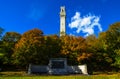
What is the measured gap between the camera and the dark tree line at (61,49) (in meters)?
55.7

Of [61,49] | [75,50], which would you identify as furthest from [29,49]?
[75,50]

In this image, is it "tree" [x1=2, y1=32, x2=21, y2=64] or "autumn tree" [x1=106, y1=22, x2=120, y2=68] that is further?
"tree" [x1=2, y1=32, x2=21, y2=64]

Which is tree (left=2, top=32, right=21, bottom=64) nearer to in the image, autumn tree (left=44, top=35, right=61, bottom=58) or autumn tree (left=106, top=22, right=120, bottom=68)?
autumn tree (left=44, top=35, right=61, bottom=58)

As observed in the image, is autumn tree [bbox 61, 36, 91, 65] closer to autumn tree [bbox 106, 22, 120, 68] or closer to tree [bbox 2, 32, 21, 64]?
autumn tree [bbox 106, 22, 120, 68]

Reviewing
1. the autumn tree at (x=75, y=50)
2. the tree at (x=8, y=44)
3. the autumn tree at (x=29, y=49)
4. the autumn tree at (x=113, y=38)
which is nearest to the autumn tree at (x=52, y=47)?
the autumn tree at (x=75, y=50)

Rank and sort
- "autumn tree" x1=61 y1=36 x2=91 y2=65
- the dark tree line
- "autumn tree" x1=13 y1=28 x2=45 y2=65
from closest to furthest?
"autumn tree" x1=13 y1=28 x2=45 y2=65 < the dark tree line < "autumn tree" x1=61 y1=36 x2=91 y2=65

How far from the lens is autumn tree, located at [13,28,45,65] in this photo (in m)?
54.9

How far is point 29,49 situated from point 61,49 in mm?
7553

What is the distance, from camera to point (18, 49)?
181 ft

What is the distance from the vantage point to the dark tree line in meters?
55.7

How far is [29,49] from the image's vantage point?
5494cm

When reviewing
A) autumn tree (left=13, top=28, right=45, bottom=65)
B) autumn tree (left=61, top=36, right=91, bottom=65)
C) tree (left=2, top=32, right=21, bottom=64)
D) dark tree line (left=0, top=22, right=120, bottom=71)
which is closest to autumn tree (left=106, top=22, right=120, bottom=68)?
dark tree line (left=0, top=22, right=120, bottom=71)

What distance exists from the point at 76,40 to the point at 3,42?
1504cm

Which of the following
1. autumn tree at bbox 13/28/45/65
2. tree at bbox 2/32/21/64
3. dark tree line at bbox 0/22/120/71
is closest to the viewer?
autumn tree at bbox 13/28/45/65
